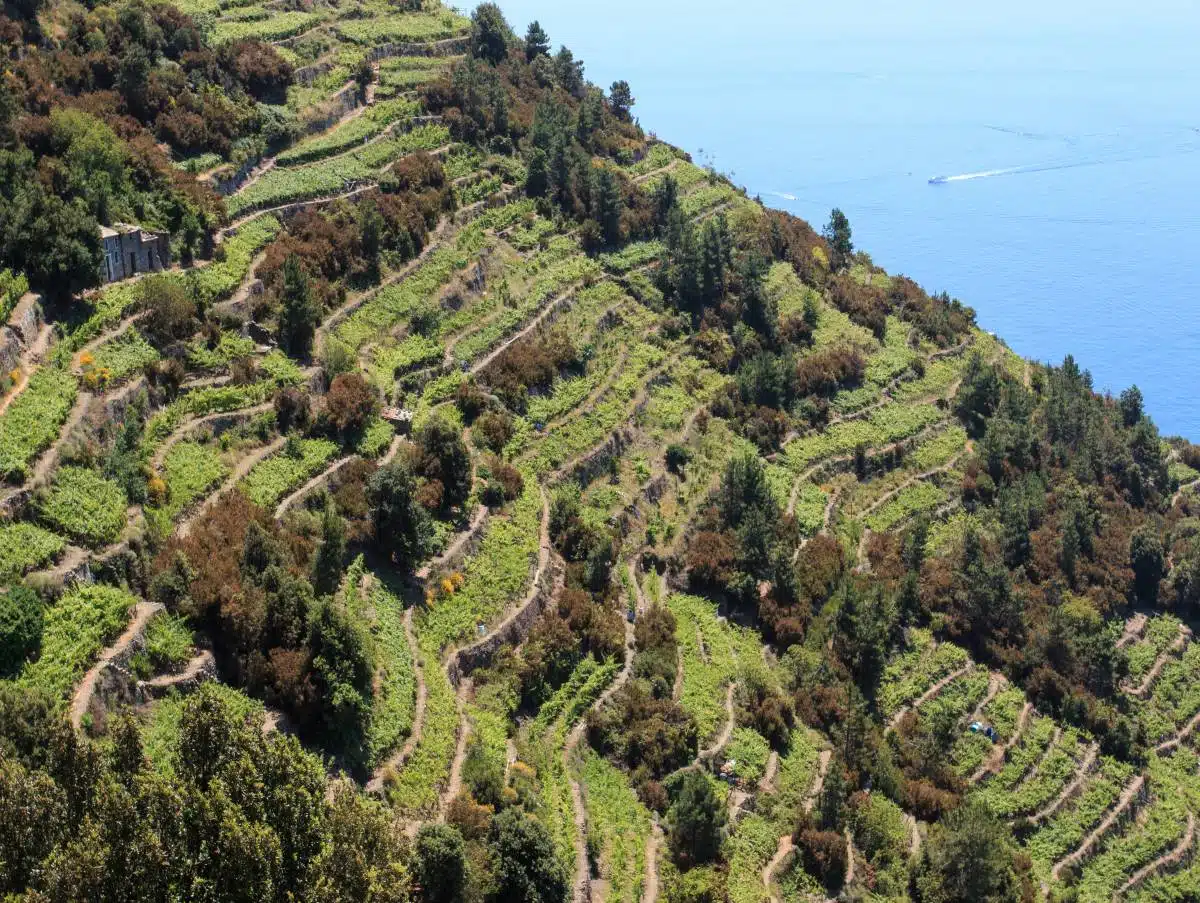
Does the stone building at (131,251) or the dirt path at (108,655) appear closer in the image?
the dirt path at (108,655)

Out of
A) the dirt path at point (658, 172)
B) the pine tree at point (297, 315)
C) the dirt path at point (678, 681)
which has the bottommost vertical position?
the dirt path at point (678, 681)

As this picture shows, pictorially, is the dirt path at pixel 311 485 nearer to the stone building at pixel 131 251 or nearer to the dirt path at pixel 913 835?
the stone building at pixel 131 251

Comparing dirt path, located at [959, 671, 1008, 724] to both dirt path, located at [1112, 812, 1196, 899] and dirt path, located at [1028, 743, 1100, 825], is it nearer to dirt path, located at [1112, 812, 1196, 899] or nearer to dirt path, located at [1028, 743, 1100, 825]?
dirt path, located at [1028, 743, 1100, 825]

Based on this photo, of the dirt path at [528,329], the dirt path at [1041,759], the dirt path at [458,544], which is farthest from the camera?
the dirt path at [528,329]

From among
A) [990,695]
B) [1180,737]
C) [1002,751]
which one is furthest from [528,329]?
[1180,737]

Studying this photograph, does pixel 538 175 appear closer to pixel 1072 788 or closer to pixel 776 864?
pixel 1072 788

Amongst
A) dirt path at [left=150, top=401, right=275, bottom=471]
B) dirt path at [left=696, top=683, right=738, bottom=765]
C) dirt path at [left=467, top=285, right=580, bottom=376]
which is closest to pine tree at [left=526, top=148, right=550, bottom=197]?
dirt path at [left=467, top=285, right=580, bottom=376]

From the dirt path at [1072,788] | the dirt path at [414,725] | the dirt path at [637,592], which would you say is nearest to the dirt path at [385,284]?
the dirt path at [414,725]
